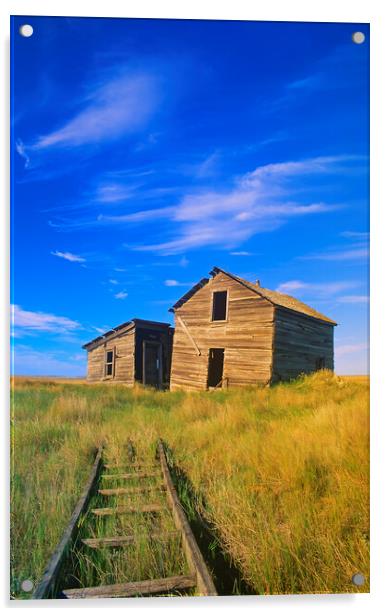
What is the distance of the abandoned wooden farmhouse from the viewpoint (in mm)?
6669

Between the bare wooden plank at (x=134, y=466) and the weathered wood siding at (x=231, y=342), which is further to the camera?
the weathered wood siding at (x=231, y=342)

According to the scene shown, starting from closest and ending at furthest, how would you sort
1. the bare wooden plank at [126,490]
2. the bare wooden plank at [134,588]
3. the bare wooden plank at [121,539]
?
the bare wooden plank at [134,588] → the bare wooden plank at [121,539] → the bare wooden plank at [126,490]

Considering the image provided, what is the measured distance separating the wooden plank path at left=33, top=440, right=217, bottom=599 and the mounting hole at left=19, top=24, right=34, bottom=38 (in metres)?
4.06

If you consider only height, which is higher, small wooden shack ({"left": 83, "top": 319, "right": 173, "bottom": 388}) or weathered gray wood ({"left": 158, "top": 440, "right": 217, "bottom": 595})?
small wooden shack ({"left": 83, "top": 319, "right": 173, "bottom": 388})

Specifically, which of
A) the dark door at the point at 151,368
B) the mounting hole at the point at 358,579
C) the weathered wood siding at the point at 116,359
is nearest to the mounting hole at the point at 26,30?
the weathered wood siding at the point at 116,359

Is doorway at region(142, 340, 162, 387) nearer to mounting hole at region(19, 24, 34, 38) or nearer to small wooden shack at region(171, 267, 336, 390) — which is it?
small wooden shack at region(171, 267, 336, 390)

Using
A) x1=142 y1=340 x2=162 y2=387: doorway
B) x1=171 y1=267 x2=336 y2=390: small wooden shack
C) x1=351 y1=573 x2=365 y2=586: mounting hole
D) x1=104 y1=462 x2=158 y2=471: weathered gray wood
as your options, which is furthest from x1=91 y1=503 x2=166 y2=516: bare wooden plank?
x1=142 y1=340 x2=162 y2=387: doorway

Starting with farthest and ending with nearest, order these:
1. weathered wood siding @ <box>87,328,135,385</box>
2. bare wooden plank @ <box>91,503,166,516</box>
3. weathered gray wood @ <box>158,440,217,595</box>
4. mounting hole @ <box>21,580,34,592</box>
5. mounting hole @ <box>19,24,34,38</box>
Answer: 1. weathered wood siding @ <box>87,328,135,385</box>
2. mounting hole @ <box>19,24,34,38</box>
3. bare wooden plank @ <box>91,503,166,516</box>
4. mounting hole @ <box>21,580,34,592</box>
5. weathered gray wood @ <box>158,440,217,595</box>

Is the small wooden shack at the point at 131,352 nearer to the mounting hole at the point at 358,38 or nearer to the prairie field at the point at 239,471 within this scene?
the prairie field at the point at 239,471

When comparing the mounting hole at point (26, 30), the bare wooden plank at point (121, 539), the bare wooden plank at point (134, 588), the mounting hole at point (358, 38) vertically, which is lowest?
the bare wooden plank at point (134, 588)

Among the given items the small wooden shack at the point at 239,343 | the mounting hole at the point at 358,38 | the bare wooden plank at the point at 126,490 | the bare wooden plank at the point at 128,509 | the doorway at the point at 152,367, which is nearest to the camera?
the bare wooden plank at the point at 128,509

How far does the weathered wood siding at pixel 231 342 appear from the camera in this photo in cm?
711
